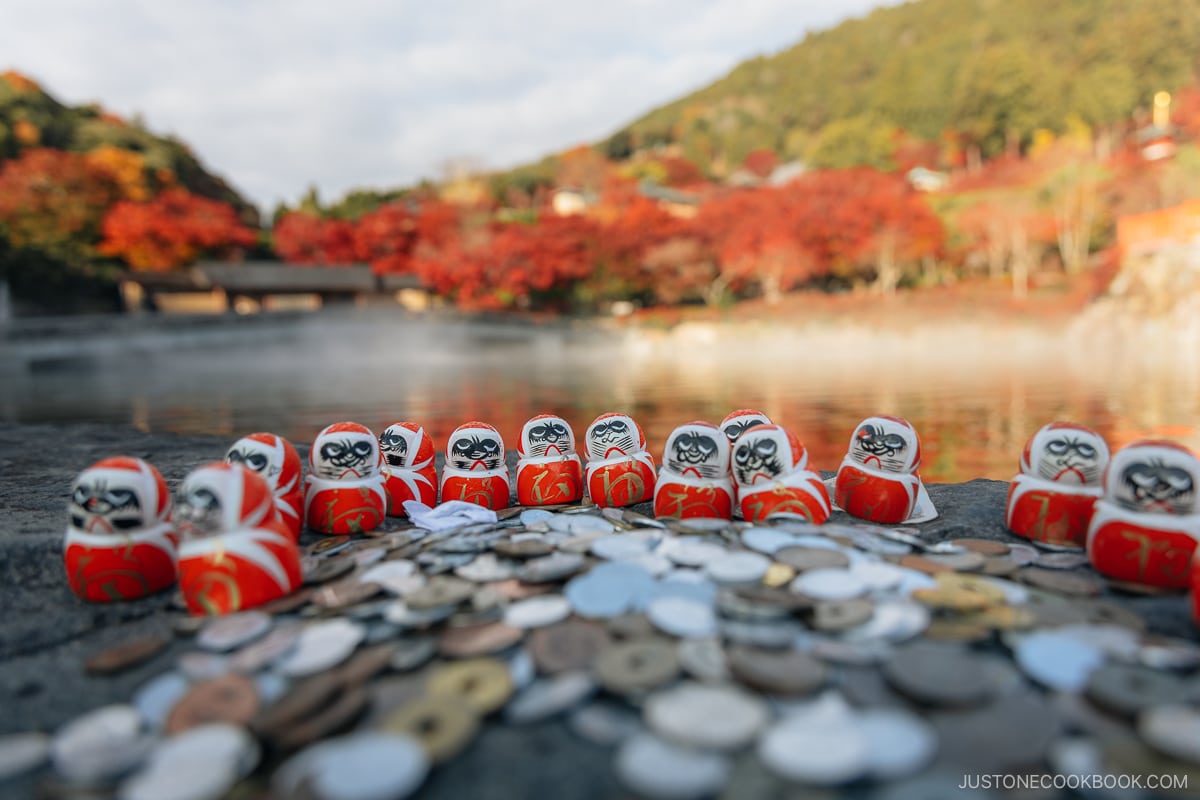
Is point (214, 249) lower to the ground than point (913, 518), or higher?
higher

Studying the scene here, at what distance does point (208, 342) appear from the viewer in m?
21.3

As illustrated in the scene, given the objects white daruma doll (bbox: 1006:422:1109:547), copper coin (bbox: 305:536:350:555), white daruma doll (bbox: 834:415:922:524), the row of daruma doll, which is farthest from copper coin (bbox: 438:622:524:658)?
white daruma doll (bbox: 1006:422:1109:547)

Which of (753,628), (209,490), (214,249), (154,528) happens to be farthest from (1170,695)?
(214,249)

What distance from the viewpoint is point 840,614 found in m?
1.77

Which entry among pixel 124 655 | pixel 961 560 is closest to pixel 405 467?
pixel 124 655

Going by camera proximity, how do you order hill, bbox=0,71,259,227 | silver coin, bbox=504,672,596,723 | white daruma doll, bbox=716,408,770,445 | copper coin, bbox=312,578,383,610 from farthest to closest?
hill, bbox=0,71,259,227
white daruma doll, bbox=716,408,770,445
copper coin, bbox=312,578,383,610
silver coin, bbox=504,672,596,723

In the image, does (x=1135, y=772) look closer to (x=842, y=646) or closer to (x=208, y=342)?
(x=842, y=646)

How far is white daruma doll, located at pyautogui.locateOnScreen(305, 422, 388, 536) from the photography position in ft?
9.69

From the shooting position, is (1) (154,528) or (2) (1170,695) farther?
(1) (154,528)

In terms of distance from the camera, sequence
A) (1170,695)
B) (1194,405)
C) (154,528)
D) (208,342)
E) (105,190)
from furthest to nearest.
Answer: (105,190), (208,342), (1194,405), (154,528), (1170,695)

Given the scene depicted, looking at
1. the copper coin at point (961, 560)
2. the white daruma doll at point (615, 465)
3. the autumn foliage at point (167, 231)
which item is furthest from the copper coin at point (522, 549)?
the autumn foliage at point (167, 231)

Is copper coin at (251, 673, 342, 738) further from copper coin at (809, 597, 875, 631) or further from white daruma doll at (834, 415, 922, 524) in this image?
white daruma doll at (834, 415, 922, 524)

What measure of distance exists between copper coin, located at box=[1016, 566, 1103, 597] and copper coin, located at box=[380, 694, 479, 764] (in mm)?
1906

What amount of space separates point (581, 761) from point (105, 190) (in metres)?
30.8
